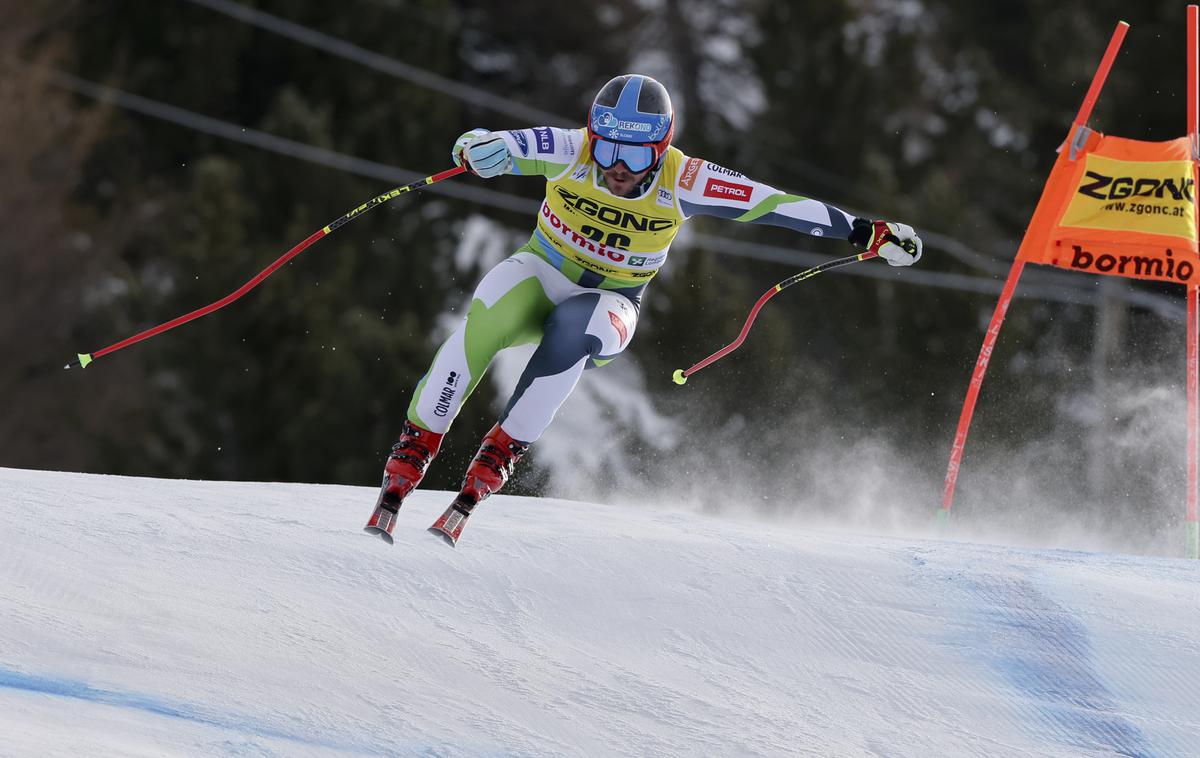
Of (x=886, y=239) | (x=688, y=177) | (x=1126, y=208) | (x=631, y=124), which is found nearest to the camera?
(x=631, y=124)

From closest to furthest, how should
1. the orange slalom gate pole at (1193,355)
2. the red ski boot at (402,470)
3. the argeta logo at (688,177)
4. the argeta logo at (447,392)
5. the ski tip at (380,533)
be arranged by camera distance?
the ski tip at (380,533) → the red ski boot at (402,470) → the argeta logo at (447,392) → the argeta logo at (688,177) → the orange slalom gate pole at (1193,355)

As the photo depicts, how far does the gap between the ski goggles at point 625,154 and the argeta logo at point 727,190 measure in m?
0.25

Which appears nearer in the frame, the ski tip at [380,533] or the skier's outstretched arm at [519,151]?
the ski tip at [380,533]

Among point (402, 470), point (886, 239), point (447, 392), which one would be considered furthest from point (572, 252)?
point (886, 239)

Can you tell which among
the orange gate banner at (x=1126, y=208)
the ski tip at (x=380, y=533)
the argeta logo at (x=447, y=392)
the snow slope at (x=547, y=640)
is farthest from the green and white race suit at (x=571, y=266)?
the orange gate banner at (x=1126, y=208)

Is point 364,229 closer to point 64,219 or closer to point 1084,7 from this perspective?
point 64,219

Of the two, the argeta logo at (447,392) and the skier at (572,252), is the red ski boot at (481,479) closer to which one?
the skier at (572,252)

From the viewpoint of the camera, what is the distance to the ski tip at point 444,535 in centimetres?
562

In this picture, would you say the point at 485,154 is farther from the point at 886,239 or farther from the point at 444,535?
the point at 886,239

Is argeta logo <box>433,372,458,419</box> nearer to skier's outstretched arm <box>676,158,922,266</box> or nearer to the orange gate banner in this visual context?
skier's outstretched arm <box>676,158,922,266</box>

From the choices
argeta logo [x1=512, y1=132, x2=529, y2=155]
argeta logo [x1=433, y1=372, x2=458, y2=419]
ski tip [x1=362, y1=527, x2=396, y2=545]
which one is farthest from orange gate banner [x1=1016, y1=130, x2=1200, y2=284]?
ski tip [x1=362, y1=527, x2=396, y2=545]

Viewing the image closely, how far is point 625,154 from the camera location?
5742 millimetres

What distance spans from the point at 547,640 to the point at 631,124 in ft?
6.07

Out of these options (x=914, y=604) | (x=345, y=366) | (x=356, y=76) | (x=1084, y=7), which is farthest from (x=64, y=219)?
(x=914, y=604)
